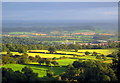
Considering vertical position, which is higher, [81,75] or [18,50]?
[18,50]

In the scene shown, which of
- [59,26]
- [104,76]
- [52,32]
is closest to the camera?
[104,76]

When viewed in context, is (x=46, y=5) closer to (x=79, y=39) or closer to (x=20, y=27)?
(x=20, y=27)

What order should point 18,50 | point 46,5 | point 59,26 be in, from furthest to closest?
1. point 46,5
2. point 59,26
3. point 18,50

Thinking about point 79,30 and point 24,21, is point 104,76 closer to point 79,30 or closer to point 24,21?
point 79,30

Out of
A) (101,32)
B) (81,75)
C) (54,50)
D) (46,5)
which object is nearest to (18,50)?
(54,50)

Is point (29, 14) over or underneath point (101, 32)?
over

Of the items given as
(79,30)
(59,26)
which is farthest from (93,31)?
(59,26)

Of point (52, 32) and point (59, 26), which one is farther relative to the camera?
point (59, 26)

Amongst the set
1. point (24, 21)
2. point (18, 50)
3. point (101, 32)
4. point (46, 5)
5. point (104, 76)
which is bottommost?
point (104, 76)

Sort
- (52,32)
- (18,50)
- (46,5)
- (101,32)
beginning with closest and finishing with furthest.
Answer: (18,50), (101,32), (52,32), (46,5)
